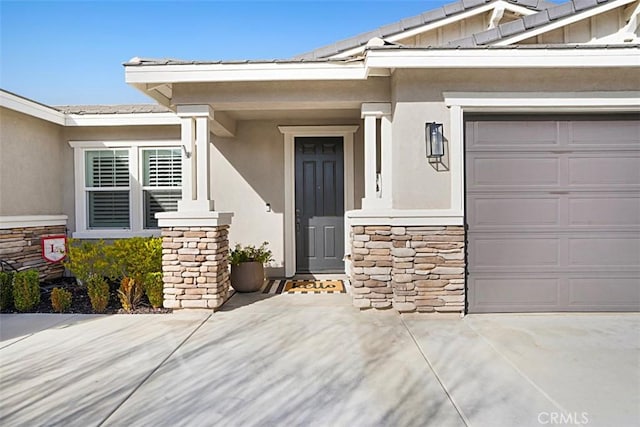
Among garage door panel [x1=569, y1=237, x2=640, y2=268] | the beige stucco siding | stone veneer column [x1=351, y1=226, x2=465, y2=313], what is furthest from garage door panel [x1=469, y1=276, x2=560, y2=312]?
the beige stucco siding

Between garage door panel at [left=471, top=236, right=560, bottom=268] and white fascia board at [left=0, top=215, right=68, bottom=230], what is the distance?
6.76 m

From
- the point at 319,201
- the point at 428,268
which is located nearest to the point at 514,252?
the point at 428,268

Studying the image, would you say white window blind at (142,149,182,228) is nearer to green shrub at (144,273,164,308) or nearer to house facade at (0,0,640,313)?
house facade at (0,0,640,313)

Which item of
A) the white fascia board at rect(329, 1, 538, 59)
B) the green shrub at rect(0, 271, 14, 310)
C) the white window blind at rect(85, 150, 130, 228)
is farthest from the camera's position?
the white window blind at rect(85, 150, 130, 228)

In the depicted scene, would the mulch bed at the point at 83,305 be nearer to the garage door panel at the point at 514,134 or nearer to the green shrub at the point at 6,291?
the green shrub at the point at 6,291

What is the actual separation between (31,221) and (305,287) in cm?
458

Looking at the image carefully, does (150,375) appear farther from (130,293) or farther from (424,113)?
(424,113)

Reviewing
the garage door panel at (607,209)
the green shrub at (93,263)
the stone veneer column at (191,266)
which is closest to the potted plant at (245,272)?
the stone veneer column at (191,266)

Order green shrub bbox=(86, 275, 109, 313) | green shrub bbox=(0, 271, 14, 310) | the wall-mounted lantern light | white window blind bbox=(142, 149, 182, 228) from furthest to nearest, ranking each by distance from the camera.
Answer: white window blind bbox=(142, 149, 182, 228) < green shrub bbox=(0, 271, 14, 310) < green shrub bbox=(86, 275, 109, 313) < the wall-mounted lantern light

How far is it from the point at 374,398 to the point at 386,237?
8.20 feet

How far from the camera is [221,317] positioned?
5164mm

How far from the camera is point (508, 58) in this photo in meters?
4.82

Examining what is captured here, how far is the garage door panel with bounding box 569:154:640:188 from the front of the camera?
17.0 feet
